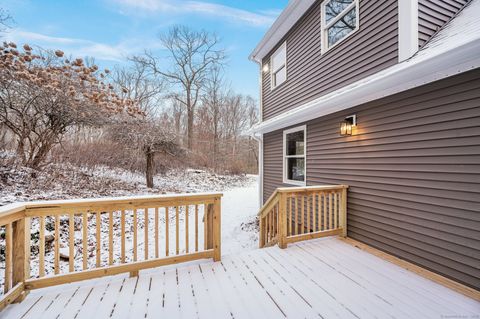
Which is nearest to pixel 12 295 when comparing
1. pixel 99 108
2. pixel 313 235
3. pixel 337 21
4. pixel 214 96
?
pixel 313 235

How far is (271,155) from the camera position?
647 centimetres

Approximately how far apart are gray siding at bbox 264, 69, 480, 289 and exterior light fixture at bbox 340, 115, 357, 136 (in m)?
0.10

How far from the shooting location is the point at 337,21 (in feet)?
13.7

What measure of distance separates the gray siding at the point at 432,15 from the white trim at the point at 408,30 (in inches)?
5.1

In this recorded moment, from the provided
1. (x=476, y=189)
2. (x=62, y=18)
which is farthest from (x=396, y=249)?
(x=62, y=18)

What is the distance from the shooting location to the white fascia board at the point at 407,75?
80.9 inches

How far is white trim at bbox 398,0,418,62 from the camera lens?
9.24 feet

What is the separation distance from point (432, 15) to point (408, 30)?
0.62 meters

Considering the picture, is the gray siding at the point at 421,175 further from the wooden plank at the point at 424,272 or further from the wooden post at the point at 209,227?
the wooden post at the point at 209,227

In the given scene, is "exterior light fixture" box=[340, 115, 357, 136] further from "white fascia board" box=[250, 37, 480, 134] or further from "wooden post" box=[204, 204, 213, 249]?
"wooden post" box=[204, 204, 213, 249]

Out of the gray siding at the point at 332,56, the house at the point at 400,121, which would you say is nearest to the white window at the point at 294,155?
the house at the point at 400,121

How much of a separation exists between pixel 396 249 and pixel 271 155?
3.99m

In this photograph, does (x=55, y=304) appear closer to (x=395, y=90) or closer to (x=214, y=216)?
(x=214, y=216)

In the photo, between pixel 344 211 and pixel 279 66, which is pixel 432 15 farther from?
pixel 279 66
